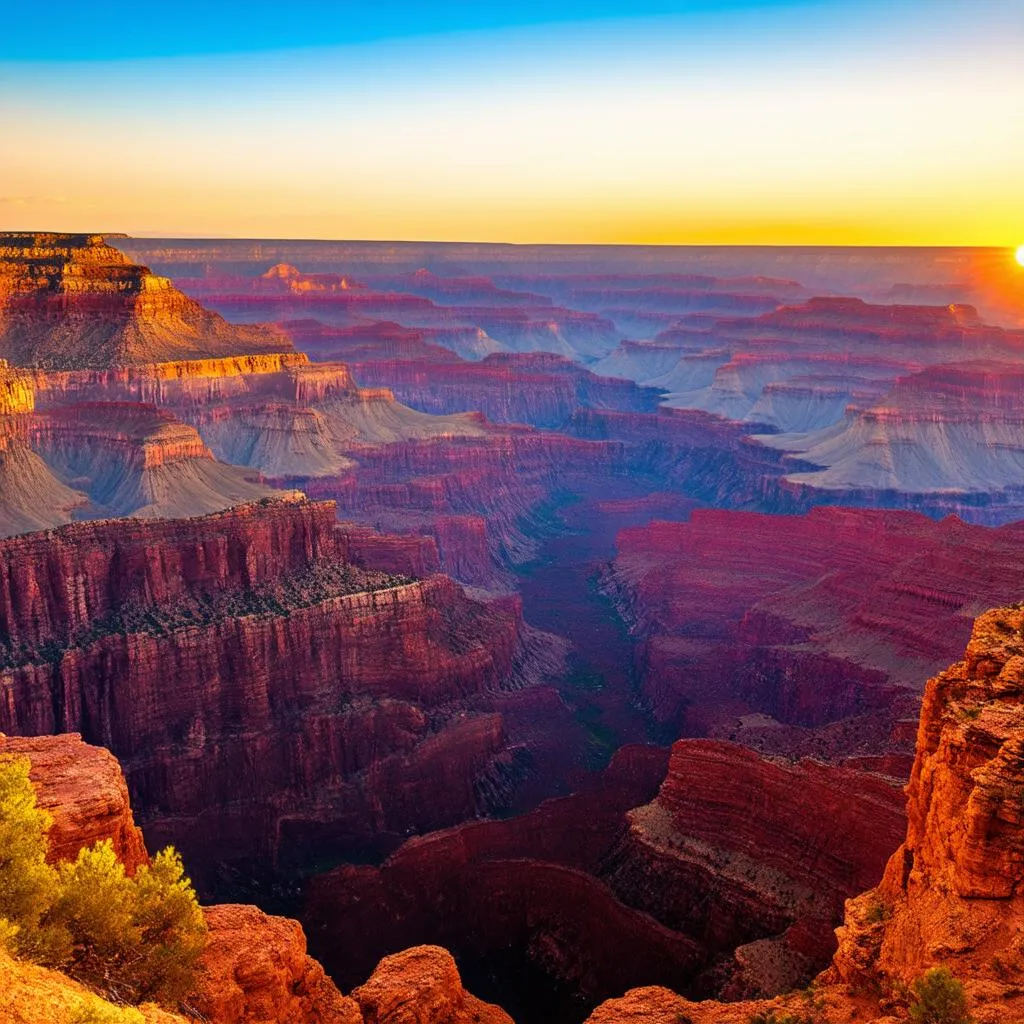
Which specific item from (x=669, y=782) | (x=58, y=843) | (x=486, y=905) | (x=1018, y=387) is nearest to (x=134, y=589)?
(x=486, y=905)

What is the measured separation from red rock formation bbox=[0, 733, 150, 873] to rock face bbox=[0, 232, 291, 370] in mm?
70891

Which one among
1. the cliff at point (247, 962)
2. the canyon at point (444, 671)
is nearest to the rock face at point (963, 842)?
the canyon at point (444, 671)

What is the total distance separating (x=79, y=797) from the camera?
23.3m

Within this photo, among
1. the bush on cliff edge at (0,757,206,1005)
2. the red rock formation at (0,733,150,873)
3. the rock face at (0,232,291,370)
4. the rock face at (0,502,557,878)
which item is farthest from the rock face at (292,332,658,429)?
the bush on cliff edge at (0,757,206,1005)

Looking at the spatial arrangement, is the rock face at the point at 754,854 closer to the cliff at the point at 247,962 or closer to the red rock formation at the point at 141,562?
the cliff at the point at 247,962

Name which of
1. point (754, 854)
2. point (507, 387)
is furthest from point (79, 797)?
point (507, 387)

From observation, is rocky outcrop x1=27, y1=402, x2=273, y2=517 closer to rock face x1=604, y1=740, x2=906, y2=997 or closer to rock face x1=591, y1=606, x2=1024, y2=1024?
rock face x1=604, y1=740, x2=906, y2=997

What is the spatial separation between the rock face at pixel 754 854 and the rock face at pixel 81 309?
68.5 m

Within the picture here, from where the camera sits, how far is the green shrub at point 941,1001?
17359 mm

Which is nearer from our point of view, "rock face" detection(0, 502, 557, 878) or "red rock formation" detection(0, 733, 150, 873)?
"red rock formation" detection(0, 733, 150, 873)

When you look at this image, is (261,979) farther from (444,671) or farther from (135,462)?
(135,462)

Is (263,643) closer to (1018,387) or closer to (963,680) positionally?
(963,680)

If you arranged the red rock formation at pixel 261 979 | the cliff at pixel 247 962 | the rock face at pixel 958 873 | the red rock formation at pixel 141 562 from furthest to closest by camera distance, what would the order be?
1. the red rock formation at pixel 141 562
2. the cliff at pixel 247 962
3. the red rock formation at pixel 261 979
4. the rock face at pixel 958 873

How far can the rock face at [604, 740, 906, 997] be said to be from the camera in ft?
106
